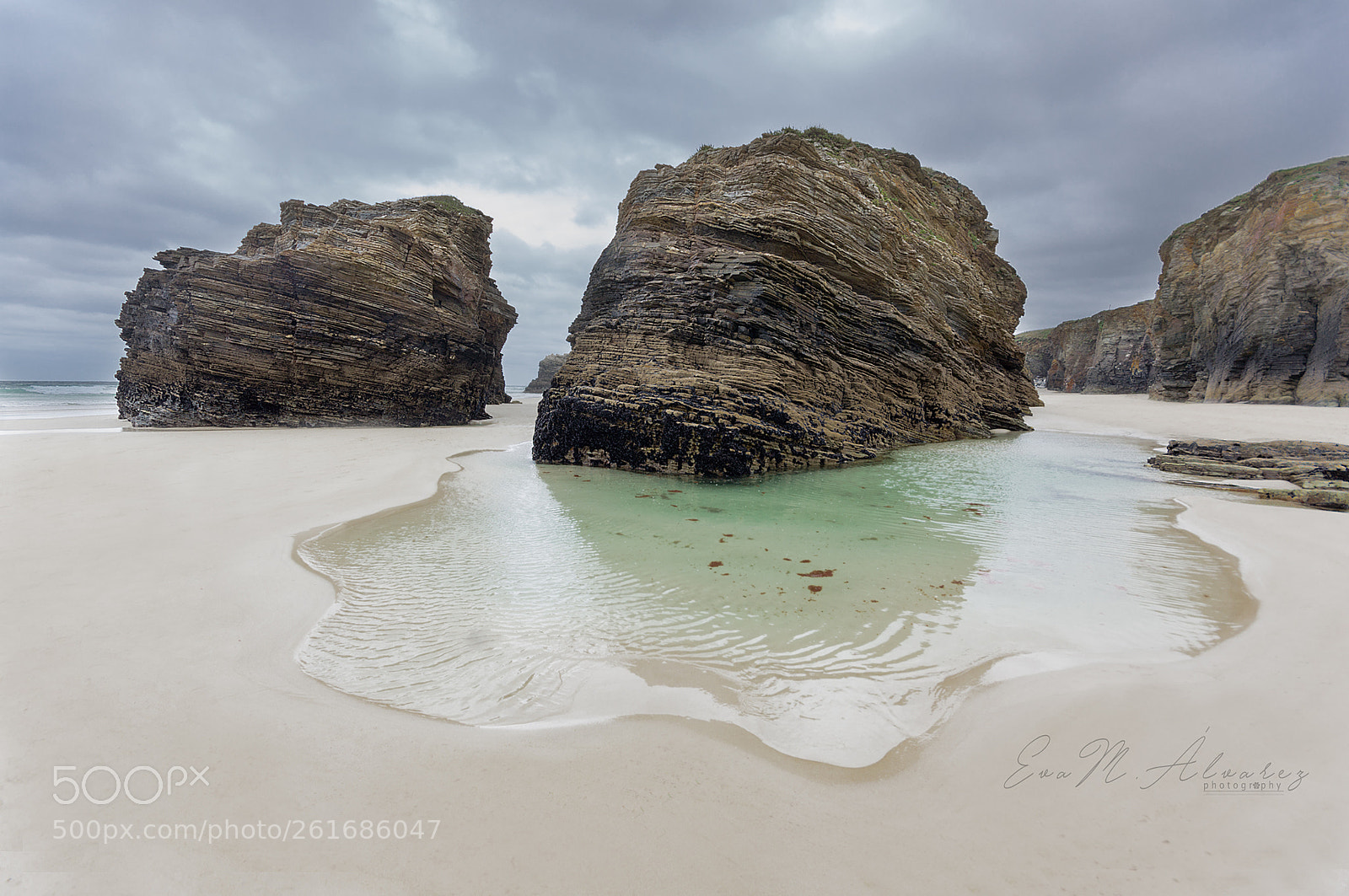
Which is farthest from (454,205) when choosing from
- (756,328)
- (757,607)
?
(757,607)

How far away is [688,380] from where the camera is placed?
10.5 meters

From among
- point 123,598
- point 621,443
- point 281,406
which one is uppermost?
point 281,406

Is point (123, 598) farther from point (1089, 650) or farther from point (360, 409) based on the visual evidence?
point (360, 409)

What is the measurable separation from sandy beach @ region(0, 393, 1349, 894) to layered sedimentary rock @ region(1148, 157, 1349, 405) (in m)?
34.0

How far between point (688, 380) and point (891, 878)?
30.9ft

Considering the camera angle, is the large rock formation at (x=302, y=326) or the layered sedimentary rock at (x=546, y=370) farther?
the layered sedimentary rock at (x=546, y=370)

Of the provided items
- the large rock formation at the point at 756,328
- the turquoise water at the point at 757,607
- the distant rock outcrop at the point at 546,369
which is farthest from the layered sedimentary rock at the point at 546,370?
the turquoise water at the point at 757,607

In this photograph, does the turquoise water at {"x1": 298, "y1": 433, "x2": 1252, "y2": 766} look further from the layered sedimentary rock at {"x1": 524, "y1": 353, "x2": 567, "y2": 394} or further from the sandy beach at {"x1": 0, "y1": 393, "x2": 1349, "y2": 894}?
the layered sedimentary rock at {"x1": 524, "y1": 353, "x2": 567, "y2": 394}

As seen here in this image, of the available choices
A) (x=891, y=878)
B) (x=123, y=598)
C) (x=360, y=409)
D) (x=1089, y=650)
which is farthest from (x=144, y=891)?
(x=360, y=409)

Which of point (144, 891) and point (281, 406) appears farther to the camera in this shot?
point (281, 406)

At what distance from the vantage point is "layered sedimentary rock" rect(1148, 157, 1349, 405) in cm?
2248
